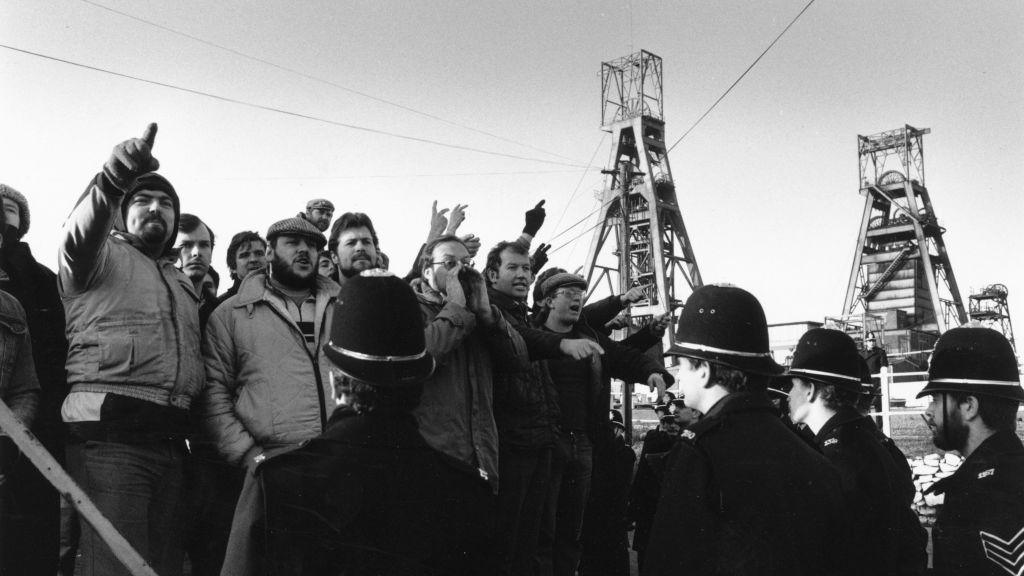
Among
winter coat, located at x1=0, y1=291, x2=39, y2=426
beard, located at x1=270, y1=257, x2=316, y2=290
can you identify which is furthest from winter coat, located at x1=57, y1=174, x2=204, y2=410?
beard, located at x1=270, y1=257, x2=316, y2=290

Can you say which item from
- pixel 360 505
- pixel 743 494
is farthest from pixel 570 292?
pixel 360 505

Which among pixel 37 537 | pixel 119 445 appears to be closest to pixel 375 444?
pixel 119 445

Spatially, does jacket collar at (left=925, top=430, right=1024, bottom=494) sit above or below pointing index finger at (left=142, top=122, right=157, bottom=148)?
below

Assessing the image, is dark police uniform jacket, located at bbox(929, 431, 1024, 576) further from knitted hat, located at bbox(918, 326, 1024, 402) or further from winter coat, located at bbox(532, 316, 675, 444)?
winter coat, located at bbox(532, 316, 675, 444)

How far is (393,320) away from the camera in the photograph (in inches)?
72.1

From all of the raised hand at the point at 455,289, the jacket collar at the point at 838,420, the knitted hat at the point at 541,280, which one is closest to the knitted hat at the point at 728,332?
the jacket collar at the point at 838,420

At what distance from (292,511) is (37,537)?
1.96 m

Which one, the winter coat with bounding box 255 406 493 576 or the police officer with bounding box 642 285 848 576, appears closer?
the winter coat with bounding box 255 406 493 576

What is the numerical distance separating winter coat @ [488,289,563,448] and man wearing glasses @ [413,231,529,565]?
2.8 inches

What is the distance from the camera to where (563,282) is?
4.58 meters

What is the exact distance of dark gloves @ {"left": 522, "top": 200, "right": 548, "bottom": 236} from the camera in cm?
496

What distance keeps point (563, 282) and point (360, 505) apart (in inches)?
119

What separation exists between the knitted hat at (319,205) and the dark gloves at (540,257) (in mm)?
1431

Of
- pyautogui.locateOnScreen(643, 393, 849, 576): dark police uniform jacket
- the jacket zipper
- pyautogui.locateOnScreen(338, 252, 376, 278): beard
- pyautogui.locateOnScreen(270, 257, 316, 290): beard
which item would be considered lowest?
pyautogui.locateOnScreen(643, 393, 849, 576): dark police uniform jacket
